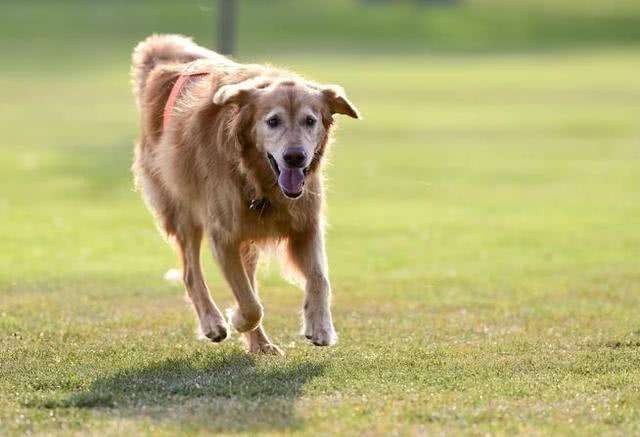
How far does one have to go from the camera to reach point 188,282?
31.9 feet

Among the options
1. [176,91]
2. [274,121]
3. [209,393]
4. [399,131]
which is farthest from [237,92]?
[399,131]

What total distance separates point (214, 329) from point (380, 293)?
3.66 m

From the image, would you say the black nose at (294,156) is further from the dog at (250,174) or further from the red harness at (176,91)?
the red harness at (176,91)

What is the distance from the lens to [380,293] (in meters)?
12.4

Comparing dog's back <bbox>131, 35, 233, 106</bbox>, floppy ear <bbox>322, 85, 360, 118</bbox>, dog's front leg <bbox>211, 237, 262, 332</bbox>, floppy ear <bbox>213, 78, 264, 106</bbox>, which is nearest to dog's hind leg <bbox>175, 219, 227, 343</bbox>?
dog's front leg <bbox>211, 237, 262, 332</bbox>

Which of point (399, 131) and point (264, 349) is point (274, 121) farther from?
point (399, 131)

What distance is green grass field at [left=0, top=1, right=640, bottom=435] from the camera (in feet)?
22.3

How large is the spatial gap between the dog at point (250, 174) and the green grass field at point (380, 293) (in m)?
0.39

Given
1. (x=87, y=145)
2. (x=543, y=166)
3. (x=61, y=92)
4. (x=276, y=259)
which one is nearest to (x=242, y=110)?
(x=276, y=259)

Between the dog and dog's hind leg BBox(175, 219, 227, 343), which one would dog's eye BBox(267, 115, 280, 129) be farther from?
dog's hind leg BBox(175, 219, 227, 343)

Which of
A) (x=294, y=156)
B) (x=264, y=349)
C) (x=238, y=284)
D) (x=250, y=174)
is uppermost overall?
(x=294, y=156)

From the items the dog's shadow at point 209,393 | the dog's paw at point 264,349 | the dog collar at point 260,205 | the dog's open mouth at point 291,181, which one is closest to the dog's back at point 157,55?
the dog collar at point 260,205

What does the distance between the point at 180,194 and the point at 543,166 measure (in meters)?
16.3

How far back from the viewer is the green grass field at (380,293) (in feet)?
22.3
